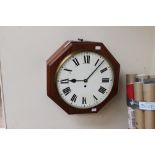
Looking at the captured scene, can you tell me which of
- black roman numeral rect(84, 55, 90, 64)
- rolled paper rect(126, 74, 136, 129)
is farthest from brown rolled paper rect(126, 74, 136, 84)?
black roman numeral rect(84, 55, 90, 64)

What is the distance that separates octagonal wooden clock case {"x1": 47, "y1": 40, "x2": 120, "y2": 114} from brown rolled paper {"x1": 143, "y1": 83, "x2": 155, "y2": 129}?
0.13 meters

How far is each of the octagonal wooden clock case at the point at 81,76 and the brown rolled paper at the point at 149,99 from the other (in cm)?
13

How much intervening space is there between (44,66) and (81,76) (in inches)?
6.1

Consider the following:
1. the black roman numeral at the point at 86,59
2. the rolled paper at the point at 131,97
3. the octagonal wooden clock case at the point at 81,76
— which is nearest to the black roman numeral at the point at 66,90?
the octagonal wooden clock case at the point at 81,76

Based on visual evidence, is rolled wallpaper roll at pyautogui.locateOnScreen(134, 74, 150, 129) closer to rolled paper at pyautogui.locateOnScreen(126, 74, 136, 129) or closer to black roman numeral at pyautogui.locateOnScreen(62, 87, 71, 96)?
rolled paper at pyautogui.locateOnScreen(126, 74, 136, 129)

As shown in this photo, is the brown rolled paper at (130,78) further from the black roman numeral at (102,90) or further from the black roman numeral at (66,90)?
the black roman numeral at (66,90)

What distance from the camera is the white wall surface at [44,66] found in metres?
0.88

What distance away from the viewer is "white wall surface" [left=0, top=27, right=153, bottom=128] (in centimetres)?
88

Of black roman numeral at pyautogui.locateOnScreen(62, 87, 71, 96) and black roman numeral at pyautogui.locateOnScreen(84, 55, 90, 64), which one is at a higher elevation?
black roman numeral at pyautogui.locateOnScreen(84, 55, 90, 64)

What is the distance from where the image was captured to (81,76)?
83cm

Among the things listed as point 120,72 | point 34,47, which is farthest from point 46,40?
point 120,72

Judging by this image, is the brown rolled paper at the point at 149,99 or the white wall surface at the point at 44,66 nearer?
the brown rolled paper at the point at 149,99

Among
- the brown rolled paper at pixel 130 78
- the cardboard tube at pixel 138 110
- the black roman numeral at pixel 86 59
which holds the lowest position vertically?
the cardboard tube at pixel 138 110

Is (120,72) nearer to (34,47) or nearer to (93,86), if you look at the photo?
(93,86)
